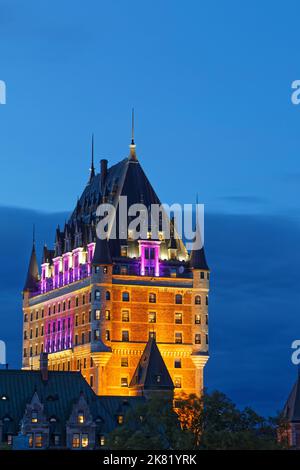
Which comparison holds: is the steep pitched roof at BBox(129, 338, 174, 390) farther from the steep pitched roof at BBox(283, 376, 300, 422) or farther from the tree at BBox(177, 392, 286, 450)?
the tree at BBox(177, 392, 286, 450)

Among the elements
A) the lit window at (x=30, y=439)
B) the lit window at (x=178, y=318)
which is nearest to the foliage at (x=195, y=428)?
the lit window at (x=30, y=439)

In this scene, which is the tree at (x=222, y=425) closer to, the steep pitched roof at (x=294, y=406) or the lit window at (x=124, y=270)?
the steep pitched roof at (x=294, y=406)

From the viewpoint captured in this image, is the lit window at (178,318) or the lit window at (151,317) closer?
the lit window at (151,317)

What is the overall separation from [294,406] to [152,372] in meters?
18.5

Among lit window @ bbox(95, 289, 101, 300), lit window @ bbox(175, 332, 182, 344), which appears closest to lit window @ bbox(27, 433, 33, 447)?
lit window @ bbox(95, 289, 101, 300)

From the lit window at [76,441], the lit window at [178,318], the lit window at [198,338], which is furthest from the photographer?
the lit window at [178,318]

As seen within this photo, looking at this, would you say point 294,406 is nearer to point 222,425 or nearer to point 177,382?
point 177,382

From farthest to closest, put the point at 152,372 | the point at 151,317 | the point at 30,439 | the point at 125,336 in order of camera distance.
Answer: the point at 151,317 < the point at 125,336 < the point at 152,372 < the point at 30,439

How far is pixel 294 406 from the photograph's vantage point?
17575cm

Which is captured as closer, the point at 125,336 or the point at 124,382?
the point at 124,382

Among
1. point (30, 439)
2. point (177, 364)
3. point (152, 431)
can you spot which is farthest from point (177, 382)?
point (152, 431)

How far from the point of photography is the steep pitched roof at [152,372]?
178 meters

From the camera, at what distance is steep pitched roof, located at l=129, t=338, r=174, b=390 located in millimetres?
177875

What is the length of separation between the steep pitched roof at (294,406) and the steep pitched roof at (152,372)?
573 inches
